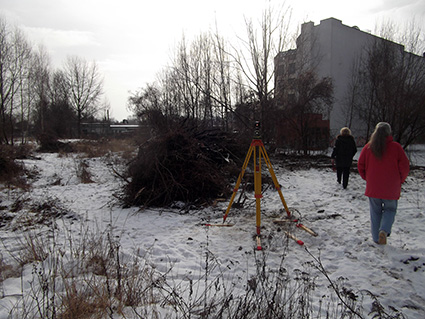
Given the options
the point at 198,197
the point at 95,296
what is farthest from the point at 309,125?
the point at 95,296

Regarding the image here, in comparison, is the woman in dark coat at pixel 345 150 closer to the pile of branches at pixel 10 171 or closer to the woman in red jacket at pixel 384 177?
the woman in red jacket at pixel 384 177

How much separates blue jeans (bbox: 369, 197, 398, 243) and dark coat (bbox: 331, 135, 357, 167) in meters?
3.74

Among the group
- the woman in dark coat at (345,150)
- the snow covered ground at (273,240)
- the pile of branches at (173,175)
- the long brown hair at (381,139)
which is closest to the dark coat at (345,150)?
the woman in dark coat at (345,150)

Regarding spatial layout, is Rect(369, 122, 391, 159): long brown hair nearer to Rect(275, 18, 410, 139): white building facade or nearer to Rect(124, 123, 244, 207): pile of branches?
Rect(124, 123, 244, 207): pile of branches

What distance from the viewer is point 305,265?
11.2ft

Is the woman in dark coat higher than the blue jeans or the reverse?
higher

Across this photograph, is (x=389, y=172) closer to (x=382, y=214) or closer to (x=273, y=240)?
(x=382, y=214)

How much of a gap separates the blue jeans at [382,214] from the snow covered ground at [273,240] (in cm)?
25

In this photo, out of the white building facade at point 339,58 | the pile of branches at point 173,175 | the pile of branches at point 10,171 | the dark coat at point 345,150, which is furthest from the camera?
the white building facade at point 339,58

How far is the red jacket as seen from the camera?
371 centimetres

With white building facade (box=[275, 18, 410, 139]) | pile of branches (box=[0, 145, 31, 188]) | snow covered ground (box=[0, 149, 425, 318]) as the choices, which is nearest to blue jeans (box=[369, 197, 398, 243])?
snow covered ground (box=[0, 149, 425, 318])

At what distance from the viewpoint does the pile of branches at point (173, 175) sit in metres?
6.58

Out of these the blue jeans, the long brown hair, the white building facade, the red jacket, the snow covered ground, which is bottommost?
the snow covered ground

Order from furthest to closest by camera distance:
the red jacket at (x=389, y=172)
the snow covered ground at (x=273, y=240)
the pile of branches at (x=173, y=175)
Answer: the pile of branches at (x=173, y=175) < the red jacket at (x=389, y=172) < the snow covered ground at (x=273, y=240)
